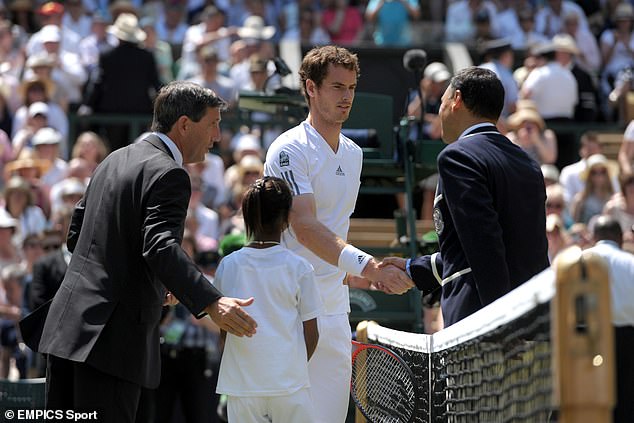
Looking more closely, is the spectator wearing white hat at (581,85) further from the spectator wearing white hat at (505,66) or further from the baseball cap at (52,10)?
the baseball cap at (52,10)

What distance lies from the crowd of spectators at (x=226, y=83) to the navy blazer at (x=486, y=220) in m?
4.78

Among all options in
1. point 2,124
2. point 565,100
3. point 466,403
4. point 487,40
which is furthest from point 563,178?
point 466,403

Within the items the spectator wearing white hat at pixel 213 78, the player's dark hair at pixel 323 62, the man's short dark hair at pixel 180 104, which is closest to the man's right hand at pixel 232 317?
the man's short dark hair at pixel 180 104

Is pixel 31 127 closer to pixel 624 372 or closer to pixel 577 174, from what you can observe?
pixel 577 174

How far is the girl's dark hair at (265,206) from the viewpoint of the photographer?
577 cm

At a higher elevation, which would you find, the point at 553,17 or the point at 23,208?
the point at 553,17

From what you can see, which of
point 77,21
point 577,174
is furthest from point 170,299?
point 77,21

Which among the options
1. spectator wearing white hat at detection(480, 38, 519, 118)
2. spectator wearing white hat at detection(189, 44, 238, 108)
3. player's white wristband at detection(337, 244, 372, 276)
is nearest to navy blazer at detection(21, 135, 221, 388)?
player's white wristband at detection(337, 244, 372, 276)

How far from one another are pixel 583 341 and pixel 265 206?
2.21 m

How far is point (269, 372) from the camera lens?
5.59m

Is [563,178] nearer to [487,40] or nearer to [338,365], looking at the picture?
[487,40]

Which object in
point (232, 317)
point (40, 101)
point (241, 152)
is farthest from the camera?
point (40, 101)

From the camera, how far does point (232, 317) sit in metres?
5.39

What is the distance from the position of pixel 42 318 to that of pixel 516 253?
214cm
